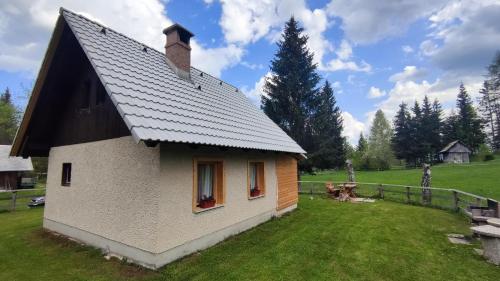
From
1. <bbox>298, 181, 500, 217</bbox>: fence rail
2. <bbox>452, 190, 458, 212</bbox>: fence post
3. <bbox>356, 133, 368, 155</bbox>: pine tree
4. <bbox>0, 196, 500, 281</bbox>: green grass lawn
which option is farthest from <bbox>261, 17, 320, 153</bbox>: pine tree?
<bbox>356, 133, 368, 155</bbox>: pine tree

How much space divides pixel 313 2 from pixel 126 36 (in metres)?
9.45

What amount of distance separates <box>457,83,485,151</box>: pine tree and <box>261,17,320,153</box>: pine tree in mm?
44509

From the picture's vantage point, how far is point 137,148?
5730 mm

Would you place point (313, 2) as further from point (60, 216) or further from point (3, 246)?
point (3, 246)

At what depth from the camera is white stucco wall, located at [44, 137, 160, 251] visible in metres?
5.36

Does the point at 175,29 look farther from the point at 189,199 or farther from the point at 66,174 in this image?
the point at 189,199

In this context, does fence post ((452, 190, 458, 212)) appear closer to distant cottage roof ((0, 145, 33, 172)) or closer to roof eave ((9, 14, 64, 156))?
roof eave ((9, 14, 64, 156))

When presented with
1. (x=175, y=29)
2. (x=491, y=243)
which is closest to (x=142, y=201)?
(x=175, y=29)

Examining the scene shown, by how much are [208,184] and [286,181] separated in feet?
17.1

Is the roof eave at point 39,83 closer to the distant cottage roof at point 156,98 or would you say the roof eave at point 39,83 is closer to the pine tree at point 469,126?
the distant cottage roof at point 156,98

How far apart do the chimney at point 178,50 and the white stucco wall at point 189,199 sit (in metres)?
3.75

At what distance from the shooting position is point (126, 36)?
840cm

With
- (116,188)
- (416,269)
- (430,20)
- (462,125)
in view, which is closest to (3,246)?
(116,188)

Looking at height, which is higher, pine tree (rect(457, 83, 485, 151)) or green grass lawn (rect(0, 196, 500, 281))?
pine tree (rect(457, 83, 485, 151))
